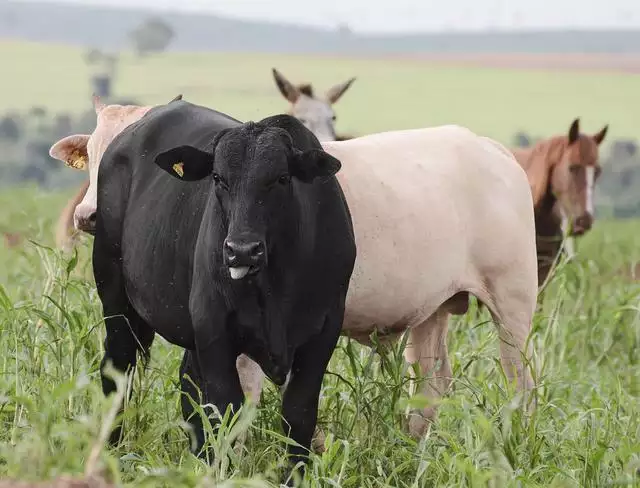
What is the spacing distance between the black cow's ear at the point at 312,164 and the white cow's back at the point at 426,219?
0.87 metres

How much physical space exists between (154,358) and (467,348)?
6.19ft

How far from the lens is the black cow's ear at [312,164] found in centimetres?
512

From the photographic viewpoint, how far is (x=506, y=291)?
670 centimetres

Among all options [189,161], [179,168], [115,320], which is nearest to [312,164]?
[189,161]

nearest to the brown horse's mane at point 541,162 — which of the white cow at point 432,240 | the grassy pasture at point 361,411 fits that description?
the grassy pasture at point 361,411

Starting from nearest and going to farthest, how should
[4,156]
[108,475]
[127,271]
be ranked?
[108,475], [127,271], [4,156]

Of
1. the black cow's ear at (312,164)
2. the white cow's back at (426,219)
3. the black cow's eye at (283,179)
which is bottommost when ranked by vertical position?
the white cow's back at (426,219)

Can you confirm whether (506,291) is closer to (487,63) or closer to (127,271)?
(127,271)

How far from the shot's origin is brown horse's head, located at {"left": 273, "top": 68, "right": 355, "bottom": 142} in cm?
1266

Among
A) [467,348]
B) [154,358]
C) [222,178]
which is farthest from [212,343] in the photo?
[467,348]

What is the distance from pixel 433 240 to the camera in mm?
6277

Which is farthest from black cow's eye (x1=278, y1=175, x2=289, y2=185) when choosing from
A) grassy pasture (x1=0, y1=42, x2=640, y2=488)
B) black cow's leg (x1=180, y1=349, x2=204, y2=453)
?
black cow's leg (x1=180, y1=349, x2=204, y2=453)

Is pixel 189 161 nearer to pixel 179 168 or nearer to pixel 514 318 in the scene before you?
pixel 179 168

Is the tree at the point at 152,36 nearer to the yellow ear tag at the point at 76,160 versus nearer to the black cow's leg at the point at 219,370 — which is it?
the yellow ear tag at the point at 76,160
